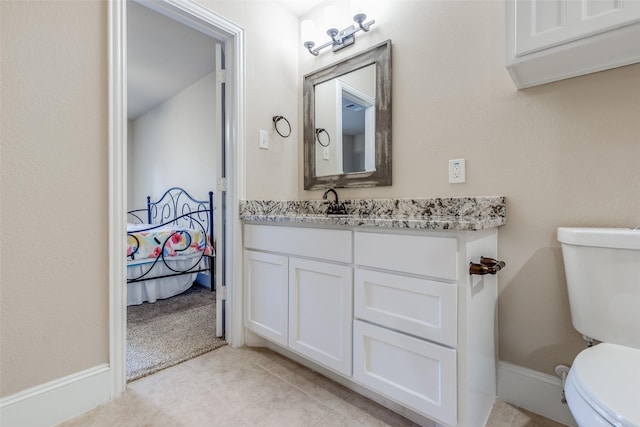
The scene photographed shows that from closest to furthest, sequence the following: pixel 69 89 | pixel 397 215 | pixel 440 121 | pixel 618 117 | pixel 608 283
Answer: pixel 608 283 < pixel 618 117 < pixel 69 89 < pixel 440 121 < pixel 397 215

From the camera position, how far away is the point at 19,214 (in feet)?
3.79

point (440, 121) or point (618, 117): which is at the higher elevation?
point (440, 121)

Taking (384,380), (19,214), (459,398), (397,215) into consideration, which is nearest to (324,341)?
(384,380)

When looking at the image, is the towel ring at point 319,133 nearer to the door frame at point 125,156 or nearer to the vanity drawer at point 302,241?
the door frame at point 125,156

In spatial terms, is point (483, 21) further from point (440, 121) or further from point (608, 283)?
point (608, 283)

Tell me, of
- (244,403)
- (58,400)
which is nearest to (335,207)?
(244,403)

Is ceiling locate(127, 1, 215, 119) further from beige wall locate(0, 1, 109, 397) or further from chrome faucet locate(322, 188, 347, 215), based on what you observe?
chrome faucet locate(322, 188, 347, 215)

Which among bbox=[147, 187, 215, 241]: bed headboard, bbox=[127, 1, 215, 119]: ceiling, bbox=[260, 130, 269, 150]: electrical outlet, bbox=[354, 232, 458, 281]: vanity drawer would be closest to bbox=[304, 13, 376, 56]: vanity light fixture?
bbox=[260, 130, 269, 150]: electrical outlet

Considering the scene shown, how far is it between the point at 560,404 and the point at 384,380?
27.9 inches

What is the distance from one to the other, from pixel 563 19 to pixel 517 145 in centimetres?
48

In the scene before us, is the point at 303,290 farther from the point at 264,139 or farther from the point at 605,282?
the point at 605,282

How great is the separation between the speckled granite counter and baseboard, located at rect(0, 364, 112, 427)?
39.5 inches

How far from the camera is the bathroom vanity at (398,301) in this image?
3.32ft

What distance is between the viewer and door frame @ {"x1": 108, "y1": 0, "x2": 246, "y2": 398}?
1365 mm
